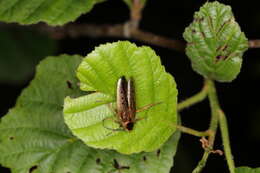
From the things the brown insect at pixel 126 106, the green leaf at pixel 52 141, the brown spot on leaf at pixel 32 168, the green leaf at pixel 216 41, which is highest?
the green leaf at pixel 216 41

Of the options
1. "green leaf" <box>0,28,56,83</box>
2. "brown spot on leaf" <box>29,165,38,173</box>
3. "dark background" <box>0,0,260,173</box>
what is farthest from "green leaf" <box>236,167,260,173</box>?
"green leaf" <box>0,28,56,83</box>

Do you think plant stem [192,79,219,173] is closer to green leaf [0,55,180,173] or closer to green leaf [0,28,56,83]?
green leaf [0,55,180,173]

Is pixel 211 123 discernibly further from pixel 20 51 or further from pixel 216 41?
pixel 20 51

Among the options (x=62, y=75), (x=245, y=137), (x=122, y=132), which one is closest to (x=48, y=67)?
(x=62, y=75)

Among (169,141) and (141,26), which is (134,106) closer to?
(169,141)

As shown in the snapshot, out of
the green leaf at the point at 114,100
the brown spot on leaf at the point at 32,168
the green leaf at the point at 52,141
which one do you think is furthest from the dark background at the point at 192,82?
the green leaf at the point at 114,100

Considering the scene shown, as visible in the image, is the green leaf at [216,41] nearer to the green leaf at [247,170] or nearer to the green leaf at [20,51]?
the green leaf at [247,170]

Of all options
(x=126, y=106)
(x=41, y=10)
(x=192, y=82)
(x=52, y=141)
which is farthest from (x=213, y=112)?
(x=192, y=82)
